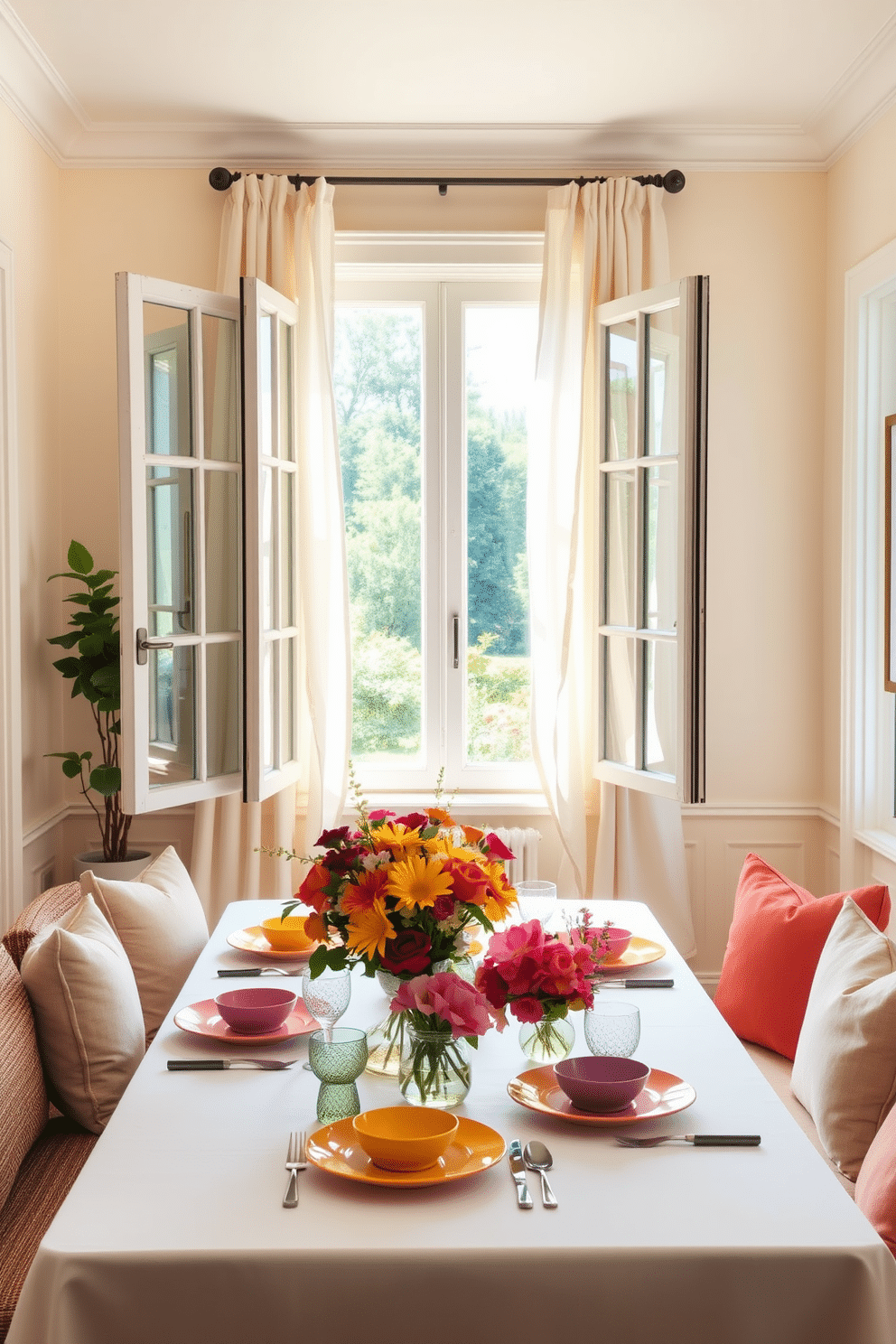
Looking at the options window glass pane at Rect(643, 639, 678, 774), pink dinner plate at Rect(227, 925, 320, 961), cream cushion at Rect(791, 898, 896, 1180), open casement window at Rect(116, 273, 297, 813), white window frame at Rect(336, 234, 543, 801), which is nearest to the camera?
cream cushion at Rect(791, 898, 896, 1180)

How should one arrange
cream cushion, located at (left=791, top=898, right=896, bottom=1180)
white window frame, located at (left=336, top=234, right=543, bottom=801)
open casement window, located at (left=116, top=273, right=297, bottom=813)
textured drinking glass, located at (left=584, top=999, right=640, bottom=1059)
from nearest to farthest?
textured drinking glass, located at (left=584, top=999, right=640, bottom=1059) → cream cushion, located at (left=791, top=898, right=896, bottom=1180) → open casement window, located at (left=116, top=273, right=297, bottom=813) → white window frame, located at (left=336, top=234, right=543, bottom=801)

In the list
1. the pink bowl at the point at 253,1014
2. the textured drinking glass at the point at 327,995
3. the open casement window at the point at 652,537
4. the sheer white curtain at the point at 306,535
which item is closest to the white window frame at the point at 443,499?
Answer: the sheer white curtain at the point at 306,535

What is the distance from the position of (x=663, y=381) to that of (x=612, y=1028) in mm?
2470

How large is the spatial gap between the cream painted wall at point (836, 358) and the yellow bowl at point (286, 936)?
2196mm

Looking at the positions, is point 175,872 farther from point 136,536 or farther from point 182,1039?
point 136,536

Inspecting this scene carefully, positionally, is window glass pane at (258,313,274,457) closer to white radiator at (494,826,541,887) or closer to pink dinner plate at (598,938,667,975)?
white radiator at (494,826,541,887)

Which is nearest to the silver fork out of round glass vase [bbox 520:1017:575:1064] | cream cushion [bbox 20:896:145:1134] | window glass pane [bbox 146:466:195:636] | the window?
round glass vase [bbox 520:1017:575:1064]

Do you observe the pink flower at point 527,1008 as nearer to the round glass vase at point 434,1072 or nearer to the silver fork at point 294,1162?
the round glass vase at point 434,1072

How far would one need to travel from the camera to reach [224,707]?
3693 mm

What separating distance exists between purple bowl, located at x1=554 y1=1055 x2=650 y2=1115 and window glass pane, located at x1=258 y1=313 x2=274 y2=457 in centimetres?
242

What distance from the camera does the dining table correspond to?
130cm

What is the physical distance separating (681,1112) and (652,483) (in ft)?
7.96

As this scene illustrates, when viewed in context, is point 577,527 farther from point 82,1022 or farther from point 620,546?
point 82,1022

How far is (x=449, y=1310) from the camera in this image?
1.31 metres
